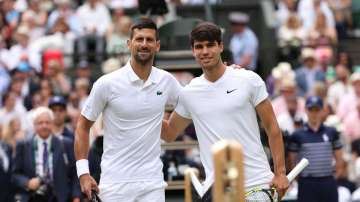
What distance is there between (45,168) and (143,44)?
359cm

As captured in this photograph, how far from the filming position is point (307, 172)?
582 inches

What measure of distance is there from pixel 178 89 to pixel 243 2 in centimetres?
1261

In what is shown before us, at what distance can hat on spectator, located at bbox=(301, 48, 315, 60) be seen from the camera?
20.6 metres

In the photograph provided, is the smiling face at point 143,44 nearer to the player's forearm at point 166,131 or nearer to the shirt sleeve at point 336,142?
the player's forearm at point 166,131

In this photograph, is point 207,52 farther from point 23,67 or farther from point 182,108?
point 23,67

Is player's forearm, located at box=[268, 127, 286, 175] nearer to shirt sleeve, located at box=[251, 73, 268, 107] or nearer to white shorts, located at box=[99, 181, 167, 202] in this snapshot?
shirt sleeve, located at box=[251, 73, 268, 107]

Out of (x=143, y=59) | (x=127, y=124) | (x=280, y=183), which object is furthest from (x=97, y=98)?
(x=280, y=183)

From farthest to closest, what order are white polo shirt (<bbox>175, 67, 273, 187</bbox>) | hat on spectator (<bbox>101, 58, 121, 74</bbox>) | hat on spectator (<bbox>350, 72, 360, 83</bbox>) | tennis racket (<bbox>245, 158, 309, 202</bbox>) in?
hat on spectator (<bbox>101, 58, 121, 74</bbox>), hat on spectator (<bbox>350, 72, 360, 83</bbox>), white polo shirt (<bbox>175, 67, 273, 187</bbox>), tennis racket (<bbox>245, 158, 309, 202</bbox>)

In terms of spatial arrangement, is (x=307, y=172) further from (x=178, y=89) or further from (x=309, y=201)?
(x=178, y=89)

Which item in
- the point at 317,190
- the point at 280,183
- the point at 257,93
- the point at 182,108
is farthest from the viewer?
the point at 317,190

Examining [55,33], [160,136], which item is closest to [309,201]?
[160,136]

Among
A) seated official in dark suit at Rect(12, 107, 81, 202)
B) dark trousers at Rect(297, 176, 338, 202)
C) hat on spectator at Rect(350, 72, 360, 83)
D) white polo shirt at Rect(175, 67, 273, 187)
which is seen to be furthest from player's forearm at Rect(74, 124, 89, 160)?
hat on spectator at Rect(350, 72, 360, 83)

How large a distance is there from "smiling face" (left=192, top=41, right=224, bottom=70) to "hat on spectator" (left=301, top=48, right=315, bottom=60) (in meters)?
10.4

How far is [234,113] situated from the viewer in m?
10.2
